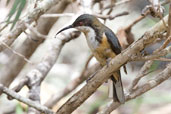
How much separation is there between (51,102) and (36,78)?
0.73 metres

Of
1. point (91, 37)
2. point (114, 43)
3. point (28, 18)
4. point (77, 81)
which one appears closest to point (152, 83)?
point (114, 43)

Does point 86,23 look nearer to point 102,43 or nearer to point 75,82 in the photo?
point 102,43

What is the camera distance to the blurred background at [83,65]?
378cm

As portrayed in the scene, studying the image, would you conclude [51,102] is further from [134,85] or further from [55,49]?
[134,85]

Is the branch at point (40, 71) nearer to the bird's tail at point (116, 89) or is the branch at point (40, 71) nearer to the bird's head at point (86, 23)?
the bird's head at point (86, 23)

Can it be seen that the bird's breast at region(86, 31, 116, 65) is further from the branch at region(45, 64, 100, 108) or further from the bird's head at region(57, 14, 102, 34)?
the branch at region(45, 64, 100, 108)

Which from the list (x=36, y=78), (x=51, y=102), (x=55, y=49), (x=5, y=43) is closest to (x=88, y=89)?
(x=5, y=43)

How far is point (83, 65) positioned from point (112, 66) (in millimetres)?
5208

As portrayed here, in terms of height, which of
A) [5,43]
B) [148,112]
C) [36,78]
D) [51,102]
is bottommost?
[148,112]

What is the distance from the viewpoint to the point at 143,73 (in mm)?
2656

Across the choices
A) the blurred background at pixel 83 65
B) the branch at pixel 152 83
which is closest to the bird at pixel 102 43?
the branch at pixel 152 83

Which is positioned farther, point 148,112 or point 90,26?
point 148,112

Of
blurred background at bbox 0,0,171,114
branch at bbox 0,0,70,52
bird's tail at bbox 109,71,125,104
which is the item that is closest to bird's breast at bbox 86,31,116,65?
bird's tail at bbox 109,71,125,104

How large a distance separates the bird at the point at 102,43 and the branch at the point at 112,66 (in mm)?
459
